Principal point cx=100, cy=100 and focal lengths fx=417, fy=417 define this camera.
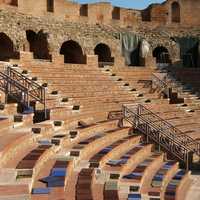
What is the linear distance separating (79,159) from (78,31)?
15737 mm

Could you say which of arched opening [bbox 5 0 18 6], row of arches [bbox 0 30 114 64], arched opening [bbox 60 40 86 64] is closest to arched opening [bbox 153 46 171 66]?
row of arches [bbox 0 30 114 64]

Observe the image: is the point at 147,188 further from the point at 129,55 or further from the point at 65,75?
the point at 129,55

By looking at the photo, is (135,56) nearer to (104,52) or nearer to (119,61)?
(104,52)

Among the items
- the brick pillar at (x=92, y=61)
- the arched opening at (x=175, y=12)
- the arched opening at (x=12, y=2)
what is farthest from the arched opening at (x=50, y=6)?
the arched opening at (x=175, y=12)

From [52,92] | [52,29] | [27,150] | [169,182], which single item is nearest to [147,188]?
[169,182]

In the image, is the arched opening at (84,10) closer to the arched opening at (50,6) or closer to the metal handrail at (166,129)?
the arched opening at (50,6)

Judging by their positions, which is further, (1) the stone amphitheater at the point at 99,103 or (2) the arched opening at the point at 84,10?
(2) the arched opening at the point at 84,10

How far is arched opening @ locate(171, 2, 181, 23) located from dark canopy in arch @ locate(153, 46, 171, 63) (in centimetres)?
344

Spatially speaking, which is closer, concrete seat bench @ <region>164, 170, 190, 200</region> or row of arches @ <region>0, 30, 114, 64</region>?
concrete seat bench @ <region>164, 170, 190, 200</region>

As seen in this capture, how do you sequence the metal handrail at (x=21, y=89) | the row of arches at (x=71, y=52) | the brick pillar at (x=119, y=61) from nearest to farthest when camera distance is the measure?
the metal handrail at (x=21, y=89)
the row of arches at (x=71, y=52)
the brick pillar at (x=119, y=61)

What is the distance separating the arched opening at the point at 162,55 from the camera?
2700cm

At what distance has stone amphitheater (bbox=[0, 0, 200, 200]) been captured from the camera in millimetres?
7762

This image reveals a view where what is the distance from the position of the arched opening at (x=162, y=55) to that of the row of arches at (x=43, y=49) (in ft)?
13.4

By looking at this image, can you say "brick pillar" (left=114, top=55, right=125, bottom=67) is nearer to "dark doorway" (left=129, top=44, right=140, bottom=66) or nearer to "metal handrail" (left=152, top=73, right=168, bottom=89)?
"dark doorway" (left=129, top=44, right=140, bottom=66)
